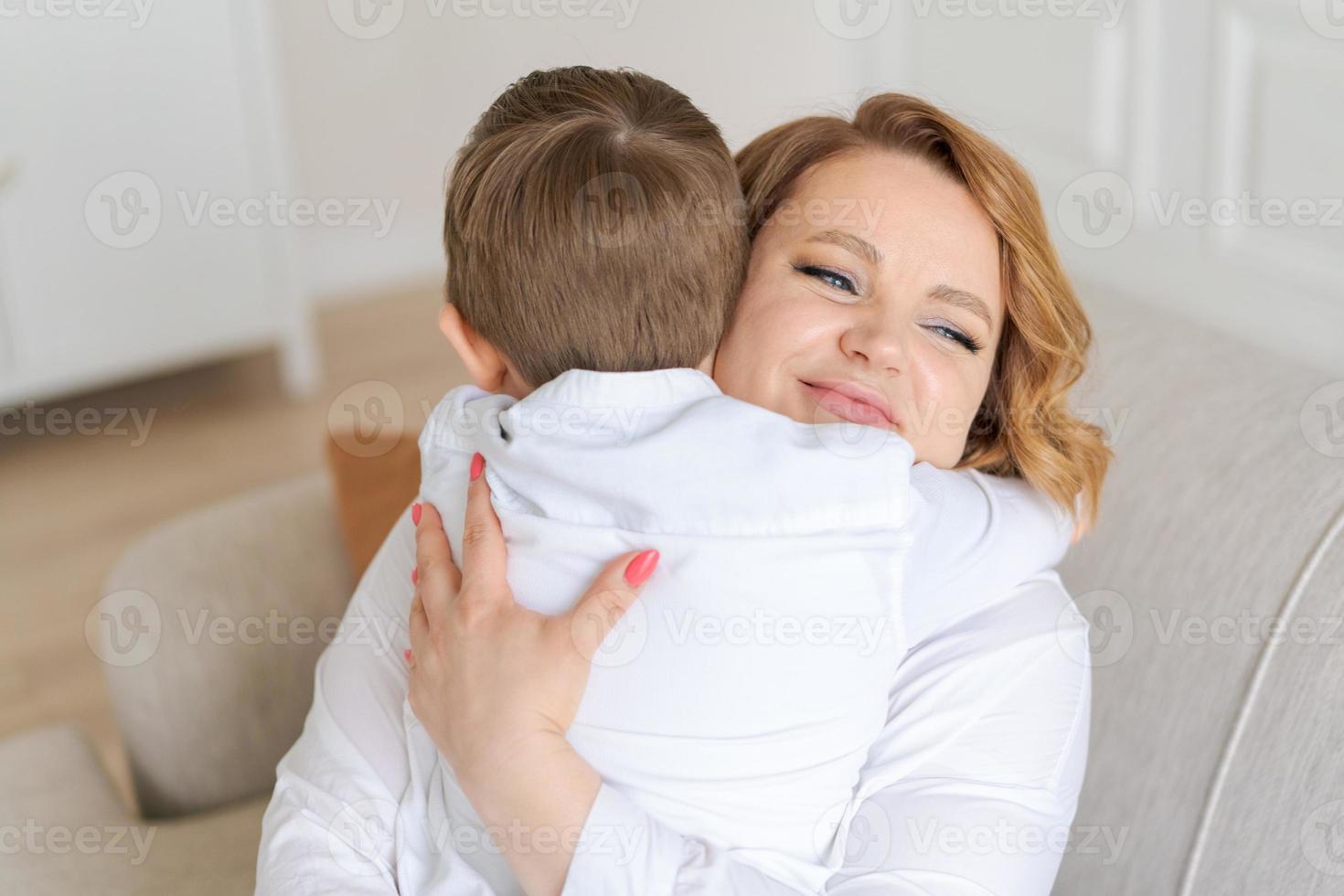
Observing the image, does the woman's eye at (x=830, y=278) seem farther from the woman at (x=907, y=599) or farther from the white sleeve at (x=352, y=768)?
the white sleeve at (x=352, y=768)

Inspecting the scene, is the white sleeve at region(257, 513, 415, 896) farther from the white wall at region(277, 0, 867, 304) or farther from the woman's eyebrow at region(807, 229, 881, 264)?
the white wall at region(277, 0, 867, 304)

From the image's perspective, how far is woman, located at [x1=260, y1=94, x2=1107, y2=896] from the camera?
3.24 ft

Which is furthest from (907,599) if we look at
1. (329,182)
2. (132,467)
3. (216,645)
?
(329,182)

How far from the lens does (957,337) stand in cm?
125

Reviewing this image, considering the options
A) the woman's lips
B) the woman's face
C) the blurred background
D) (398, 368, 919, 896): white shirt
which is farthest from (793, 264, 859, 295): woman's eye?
the blurred background

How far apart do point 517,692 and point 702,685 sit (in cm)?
14

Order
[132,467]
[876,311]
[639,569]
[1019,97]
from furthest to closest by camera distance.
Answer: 1. [132,467]
2. [1019,97]
3. [876,311]
4. [639,569]

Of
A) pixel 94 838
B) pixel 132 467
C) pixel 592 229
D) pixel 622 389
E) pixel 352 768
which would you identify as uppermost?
pixel 592 229

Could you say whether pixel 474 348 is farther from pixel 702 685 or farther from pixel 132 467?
pixel 132 467

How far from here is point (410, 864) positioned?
1.14 meters

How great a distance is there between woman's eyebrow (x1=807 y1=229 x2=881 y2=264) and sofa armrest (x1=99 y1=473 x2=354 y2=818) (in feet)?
2.61

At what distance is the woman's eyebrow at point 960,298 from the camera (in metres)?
1.22

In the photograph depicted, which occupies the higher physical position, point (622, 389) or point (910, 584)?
point (622, 389)

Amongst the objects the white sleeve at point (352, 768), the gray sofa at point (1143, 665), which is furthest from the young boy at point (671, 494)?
the gray sofa at point (1143, 665)
